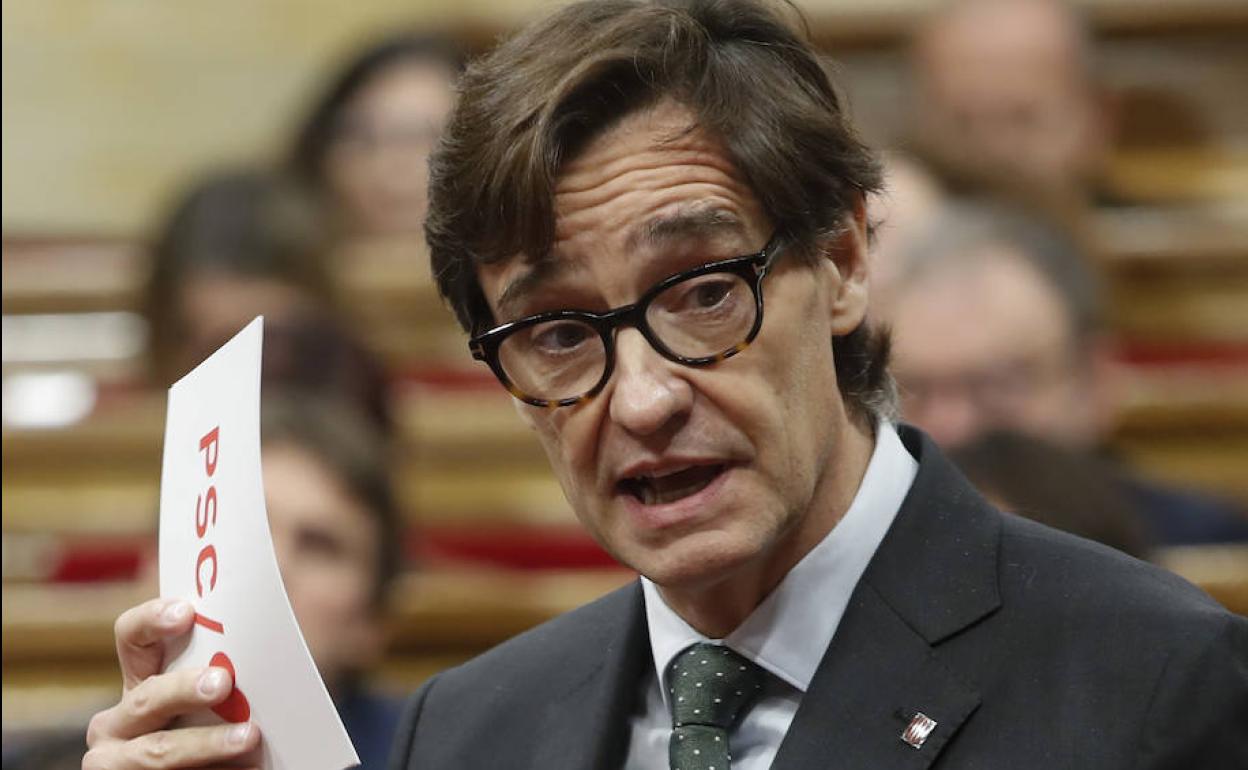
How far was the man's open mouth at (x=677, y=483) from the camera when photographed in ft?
6.32

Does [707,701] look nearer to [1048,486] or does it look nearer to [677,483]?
[677,483]

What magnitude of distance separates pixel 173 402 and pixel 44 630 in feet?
8.34

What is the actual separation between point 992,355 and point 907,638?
6.49 ft

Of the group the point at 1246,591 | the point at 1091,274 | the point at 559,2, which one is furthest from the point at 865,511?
the point at 1091,274

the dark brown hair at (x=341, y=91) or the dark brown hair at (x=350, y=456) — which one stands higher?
the dark brown hair at (x=341, y=91)

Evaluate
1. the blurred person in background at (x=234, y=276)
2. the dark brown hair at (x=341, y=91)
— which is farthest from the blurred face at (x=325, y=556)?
the dark brown hair at (x=341, y=91)

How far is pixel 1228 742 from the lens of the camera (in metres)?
1.71

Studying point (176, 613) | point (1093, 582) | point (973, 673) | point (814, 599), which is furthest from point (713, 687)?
point (176, 613)

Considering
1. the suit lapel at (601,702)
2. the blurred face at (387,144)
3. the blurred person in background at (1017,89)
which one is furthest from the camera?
the blurred face at (387,144)

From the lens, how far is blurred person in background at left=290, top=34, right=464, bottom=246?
208 inches

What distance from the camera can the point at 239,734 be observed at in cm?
189

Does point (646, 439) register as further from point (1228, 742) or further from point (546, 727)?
point (1228, 742)

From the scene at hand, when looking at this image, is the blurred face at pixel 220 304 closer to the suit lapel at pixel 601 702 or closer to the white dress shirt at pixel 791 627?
the suit lapel at pixel 601 702

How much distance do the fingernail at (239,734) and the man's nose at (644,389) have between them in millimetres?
426
